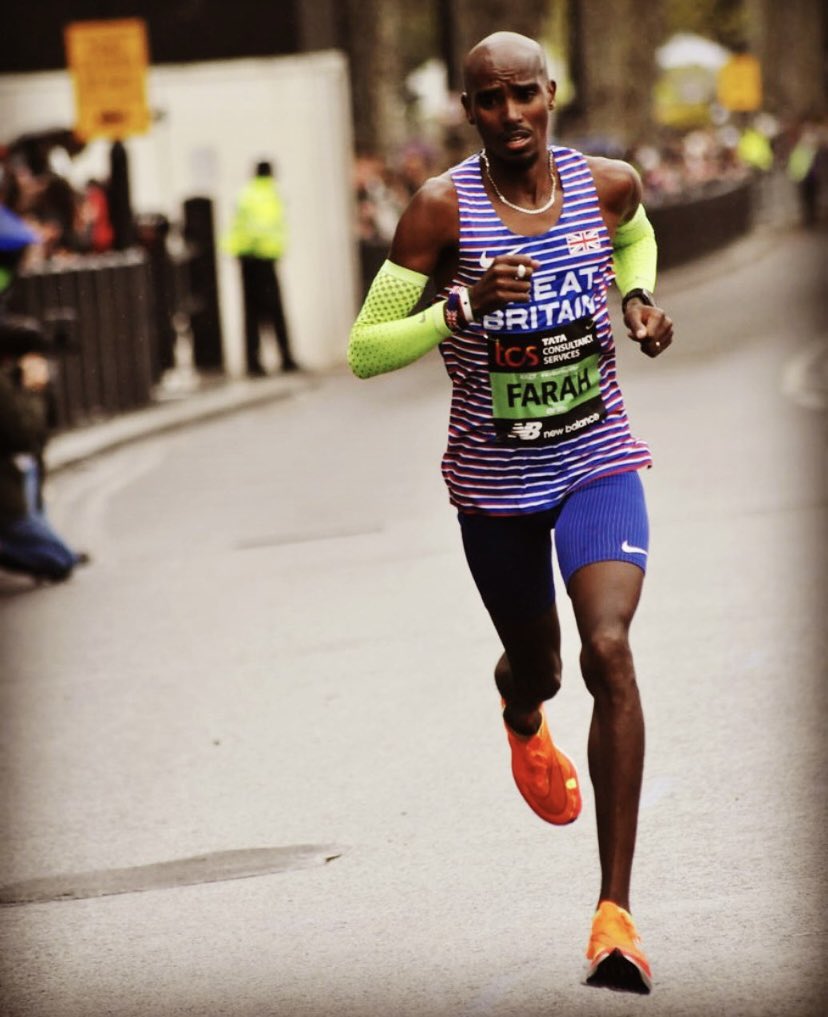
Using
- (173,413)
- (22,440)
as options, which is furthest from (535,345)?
(173,413)

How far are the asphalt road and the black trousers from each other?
8.02 metres

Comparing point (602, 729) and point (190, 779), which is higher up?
point (602, 729)

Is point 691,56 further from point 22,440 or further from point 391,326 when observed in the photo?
point 391,326

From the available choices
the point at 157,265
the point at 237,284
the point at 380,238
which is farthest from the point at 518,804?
the point at 380,238

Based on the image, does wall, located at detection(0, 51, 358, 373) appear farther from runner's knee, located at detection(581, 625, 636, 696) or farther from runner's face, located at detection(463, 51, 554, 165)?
runner's knee, located at detection(581, 625, 636, 696)

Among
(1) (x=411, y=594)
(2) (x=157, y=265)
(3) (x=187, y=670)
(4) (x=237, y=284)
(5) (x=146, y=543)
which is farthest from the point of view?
(4) (x=237, y=284)

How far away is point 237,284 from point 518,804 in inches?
665

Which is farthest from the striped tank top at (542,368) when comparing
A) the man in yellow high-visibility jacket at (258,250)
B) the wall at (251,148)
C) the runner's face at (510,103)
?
the wall at (251,148)

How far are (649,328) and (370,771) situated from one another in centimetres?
214

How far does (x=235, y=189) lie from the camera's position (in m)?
23.3

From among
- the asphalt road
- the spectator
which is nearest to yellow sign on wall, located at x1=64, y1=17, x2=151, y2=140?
the asphalt road

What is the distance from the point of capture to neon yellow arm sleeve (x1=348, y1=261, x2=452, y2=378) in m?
4.98

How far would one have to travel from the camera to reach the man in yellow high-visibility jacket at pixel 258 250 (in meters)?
21.2

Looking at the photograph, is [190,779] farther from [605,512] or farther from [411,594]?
[411,594]
